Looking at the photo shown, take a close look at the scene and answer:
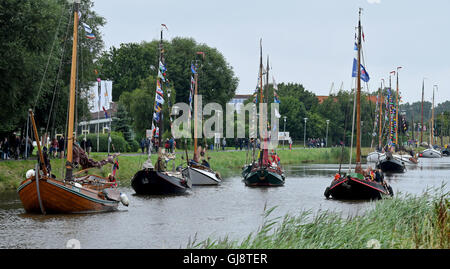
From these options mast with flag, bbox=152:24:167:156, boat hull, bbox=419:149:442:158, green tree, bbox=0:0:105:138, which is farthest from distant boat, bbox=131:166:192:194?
boat hull, bbox=419:149:442:158

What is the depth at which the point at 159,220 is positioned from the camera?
1046 inches

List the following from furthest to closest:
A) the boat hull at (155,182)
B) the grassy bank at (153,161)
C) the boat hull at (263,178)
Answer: the boat hull at (263,178) < the boat hull at (155,182) < the grassy bank at (153,161)

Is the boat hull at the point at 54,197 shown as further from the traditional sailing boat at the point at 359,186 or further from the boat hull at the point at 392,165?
the boat hull at the point at 392,165

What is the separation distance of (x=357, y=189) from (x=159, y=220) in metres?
12.6

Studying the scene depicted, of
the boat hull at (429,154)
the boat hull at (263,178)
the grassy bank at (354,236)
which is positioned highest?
the grassy bank at (354,236)

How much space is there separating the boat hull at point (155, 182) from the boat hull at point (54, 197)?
9.29 meters

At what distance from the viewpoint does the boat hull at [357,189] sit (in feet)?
113

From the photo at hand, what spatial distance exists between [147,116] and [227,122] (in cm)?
1442

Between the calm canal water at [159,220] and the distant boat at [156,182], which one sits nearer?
the calm canal water at [159,220]

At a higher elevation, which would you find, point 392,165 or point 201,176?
point 201,176

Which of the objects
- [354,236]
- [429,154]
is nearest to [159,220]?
[354,236]

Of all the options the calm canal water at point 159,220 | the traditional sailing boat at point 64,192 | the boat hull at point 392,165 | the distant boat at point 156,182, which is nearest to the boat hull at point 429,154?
the boat hull at point 392,165

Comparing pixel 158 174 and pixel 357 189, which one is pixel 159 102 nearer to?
pixel 158 174
